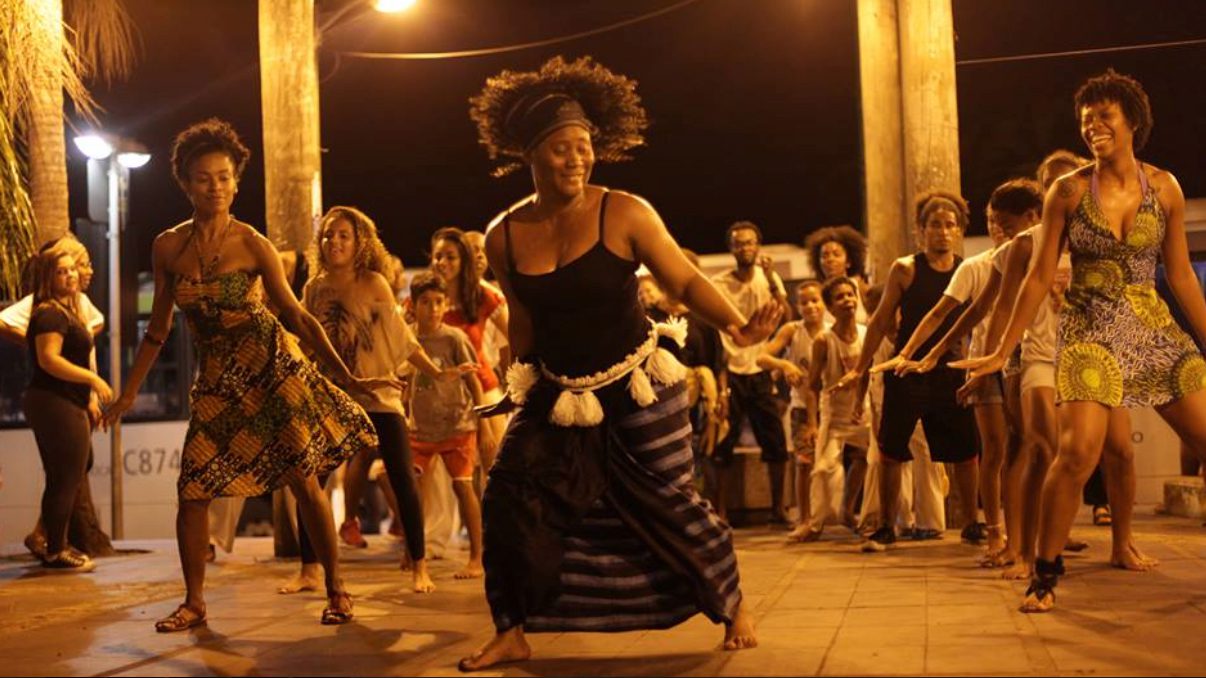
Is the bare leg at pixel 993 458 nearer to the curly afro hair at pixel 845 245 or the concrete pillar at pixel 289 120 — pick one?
the curly afro hair at pixel 845 245

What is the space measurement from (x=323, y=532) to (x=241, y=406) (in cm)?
70

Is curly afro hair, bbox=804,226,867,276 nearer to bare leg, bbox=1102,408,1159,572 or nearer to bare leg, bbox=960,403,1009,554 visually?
bare leg, bbox=960,403,1009,554

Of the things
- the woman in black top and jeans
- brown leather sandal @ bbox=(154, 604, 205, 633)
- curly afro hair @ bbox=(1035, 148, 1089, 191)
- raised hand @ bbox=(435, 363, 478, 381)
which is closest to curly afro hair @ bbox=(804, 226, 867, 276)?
raised hand @ bbox=(435, 363, 478, 381)

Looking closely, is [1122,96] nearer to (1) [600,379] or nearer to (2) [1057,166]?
(2) [1057,166]

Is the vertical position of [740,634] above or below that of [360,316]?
below

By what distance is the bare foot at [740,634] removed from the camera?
6.00 m

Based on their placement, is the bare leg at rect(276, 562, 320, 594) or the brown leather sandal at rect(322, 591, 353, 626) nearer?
the brown leather sandal at rect(322, 591, 353, 626)

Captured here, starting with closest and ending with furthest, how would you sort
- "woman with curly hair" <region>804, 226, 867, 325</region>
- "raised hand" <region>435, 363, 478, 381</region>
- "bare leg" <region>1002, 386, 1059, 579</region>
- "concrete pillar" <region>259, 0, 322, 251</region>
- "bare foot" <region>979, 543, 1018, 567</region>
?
"bare leg" <region>1002, 386, 1059, 579</region> < "bare foot" <region>979, 543, 1018, 567</region> < "raised hand" <region>435, 363, 478, 381</region> < "concrete pillar" <region>259, 0, 322, 251</region> < "woman with curly hair" <region>804, 226, 867, 325</region>

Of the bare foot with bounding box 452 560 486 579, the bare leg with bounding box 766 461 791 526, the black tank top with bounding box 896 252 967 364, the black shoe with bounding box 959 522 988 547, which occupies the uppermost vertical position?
the black tank top with bounding box 896 252 967 364

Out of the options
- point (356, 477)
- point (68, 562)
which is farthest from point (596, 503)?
point (68, 562)

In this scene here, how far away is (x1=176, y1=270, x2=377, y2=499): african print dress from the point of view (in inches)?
286

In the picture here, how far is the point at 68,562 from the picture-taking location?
1095 cm

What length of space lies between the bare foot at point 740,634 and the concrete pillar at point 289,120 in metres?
6.47

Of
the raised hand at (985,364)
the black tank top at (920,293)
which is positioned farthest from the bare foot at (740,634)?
the black tank top at (920,293)
